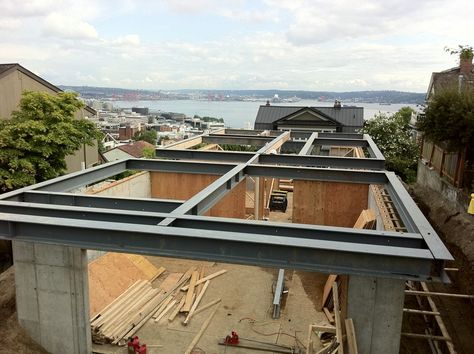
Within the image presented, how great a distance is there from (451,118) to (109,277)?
12.5 m

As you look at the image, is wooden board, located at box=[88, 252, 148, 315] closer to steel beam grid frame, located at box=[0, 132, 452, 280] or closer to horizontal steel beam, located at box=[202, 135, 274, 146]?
steel beam grid frame, located at box=[0, 132, 452, 280]

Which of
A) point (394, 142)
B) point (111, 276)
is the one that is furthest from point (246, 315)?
point (394, 142)

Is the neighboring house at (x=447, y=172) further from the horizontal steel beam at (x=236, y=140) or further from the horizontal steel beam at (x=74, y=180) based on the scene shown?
the horizontal steel beam at (x=74, y=180)

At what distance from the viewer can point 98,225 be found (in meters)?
5.78

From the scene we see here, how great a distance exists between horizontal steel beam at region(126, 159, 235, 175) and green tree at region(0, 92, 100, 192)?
6.37 metres

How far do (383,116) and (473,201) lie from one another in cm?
1841

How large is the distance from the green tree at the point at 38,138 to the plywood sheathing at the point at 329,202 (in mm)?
9842

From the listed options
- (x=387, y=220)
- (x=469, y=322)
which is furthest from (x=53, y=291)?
(x=469, y=322)

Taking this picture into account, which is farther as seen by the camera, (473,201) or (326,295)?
(473,201)

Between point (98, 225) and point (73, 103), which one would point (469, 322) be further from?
point (73, 103)

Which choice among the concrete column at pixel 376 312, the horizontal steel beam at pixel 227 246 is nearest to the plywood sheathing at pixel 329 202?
the concrete column at pixel 376 312

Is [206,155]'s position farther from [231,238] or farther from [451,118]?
[451,118]

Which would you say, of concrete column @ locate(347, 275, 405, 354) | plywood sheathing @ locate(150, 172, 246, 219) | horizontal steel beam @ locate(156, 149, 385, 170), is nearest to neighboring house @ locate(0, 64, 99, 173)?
plywood sheathing @ locate(150, 172, 246, 219)

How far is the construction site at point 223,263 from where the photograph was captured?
→ 5.43 meters
